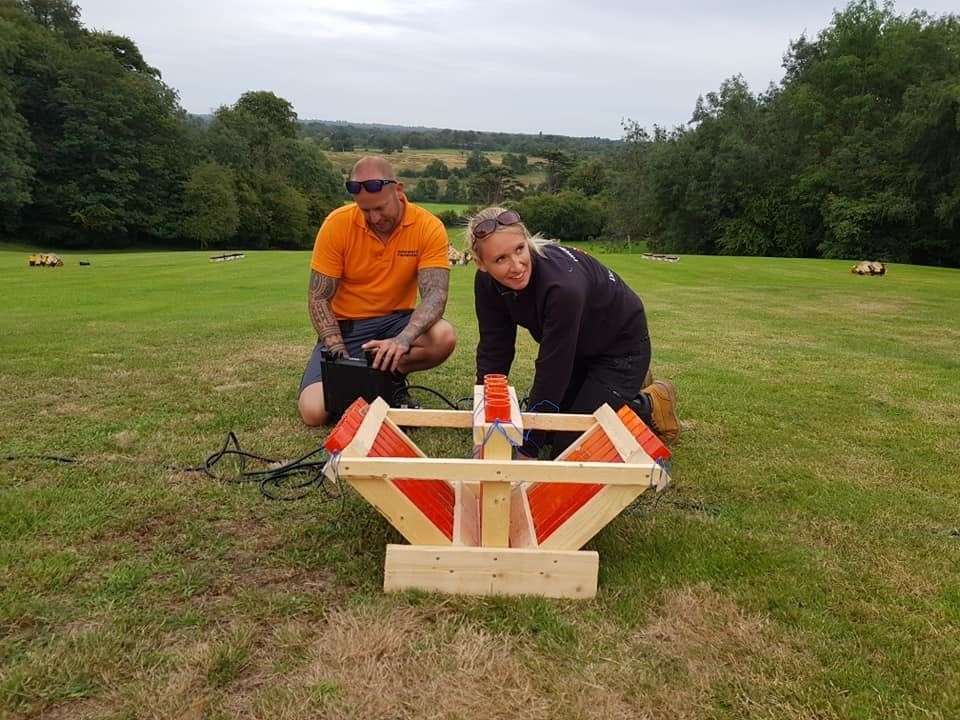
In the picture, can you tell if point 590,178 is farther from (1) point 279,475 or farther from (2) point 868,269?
(1) point 279,475

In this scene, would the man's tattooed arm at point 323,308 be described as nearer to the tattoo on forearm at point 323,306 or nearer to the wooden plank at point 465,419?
the tattoo on forearm at point 323,306

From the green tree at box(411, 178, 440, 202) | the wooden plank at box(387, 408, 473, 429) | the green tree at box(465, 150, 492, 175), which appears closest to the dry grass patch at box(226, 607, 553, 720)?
the wooden plank at box(387, 408, 473, 429)

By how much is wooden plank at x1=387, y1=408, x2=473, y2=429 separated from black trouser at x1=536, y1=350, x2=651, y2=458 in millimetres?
540

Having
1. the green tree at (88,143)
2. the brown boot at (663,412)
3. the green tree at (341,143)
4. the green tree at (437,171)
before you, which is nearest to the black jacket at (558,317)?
the brown boot at (663,412)

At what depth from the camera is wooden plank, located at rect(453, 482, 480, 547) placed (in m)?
2.78

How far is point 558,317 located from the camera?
3383 millimetres

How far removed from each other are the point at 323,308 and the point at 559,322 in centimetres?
205

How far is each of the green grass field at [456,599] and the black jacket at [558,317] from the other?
28.4 inches

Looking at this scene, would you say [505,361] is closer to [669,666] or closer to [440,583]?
[440,583]

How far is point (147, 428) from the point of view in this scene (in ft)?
14.6

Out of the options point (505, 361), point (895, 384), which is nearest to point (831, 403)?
point (895, 384)

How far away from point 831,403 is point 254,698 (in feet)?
16.4

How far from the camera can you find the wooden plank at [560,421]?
3324 millimetres

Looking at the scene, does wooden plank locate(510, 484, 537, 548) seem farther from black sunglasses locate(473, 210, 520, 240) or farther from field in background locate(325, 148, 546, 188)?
field in background locate(325, 148, 546, 188)
